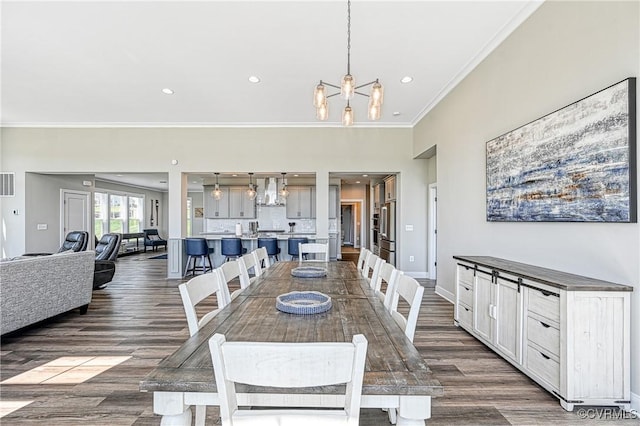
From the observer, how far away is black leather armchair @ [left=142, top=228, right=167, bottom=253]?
40.3ft

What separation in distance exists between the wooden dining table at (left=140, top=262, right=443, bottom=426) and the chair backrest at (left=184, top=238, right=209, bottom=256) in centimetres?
490

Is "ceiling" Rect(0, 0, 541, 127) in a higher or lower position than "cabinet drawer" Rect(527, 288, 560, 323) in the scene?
higher

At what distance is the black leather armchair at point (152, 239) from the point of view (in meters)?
12.3

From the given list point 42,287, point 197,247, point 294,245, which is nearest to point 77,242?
point 197,247

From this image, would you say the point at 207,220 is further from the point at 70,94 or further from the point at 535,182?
the point at 535,182

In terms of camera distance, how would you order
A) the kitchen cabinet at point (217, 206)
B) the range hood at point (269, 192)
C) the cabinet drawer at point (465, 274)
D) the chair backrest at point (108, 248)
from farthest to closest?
1. the kitchen cabinet at point (217, 206)
2. the range hood at point (269, 192)
3. the chair backrest at point (108, 248)
4. the cabinet drawer at point (465, 274)

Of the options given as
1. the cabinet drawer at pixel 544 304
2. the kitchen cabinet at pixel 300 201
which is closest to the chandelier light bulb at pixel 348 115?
the cabinet drawer at pixel 544 304

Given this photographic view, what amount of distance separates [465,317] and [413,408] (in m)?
2.80

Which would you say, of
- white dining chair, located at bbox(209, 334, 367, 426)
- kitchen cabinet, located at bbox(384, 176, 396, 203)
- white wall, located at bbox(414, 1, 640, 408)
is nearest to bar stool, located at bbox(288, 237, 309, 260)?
kitchen cabinet, located at bbox(384, 176, 396, 203)

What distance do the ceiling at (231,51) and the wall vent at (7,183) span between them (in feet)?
5.66

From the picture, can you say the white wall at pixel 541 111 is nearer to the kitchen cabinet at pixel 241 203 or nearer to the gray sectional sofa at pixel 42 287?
the gray sectional sofa at pixel 42 287

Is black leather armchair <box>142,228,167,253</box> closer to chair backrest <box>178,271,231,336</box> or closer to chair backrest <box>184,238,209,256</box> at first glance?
chair backrest <box>184,238,209,256</box>

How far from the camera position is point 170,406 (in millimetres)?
1023

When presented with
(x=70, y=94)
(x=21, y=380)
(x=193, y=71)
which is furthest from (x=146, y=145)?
(x=21, y=380)
